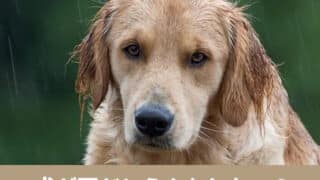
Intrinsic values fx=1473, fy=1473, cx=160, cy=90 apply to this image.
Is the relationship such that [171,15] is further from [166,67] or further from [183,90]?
[183,90]

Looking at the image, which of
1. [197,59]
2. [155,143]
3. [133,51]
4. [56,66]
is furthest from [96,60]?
[56,66]

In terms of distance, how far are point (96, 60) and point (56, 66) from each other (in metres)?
8.81

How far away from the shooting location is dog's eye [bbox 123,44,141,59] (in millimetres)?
10148

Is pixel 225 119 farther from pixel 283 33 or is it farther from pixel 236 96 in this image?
pixel 283 33

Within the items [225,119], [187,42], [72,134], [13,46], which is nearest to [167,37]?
[187,42]

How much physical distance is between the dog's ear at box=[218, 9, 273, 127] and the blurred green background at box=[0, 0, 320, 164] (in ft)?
23.7

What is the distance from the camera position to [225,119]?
10430mm

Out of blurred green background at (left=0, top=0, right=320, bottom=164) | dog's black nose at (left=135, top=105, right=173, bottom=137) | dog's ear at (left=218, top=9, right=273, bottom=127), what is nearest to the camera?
dog's black nose at (left=135, top=105, right=173, bottom=137)

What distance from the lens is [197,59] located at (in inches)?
398

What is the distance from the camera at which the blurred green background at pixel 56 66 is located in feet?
60.4

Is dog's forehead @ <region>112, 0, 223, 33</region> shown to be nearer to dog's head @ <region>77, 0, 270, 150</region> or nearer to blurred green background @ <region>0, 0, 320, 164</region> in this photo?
dog's head @ <region>77, 0, 270, 150</region>

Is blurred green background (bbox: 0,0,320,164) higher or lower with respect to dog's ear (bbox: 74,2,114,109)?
lower

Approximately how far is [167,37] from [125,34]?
39 cm

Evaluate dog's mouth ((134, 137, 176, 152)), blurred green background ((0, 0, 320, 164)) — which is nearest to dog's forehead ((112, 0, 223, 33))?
dog's mouth ((134, 137, 176, 152))
